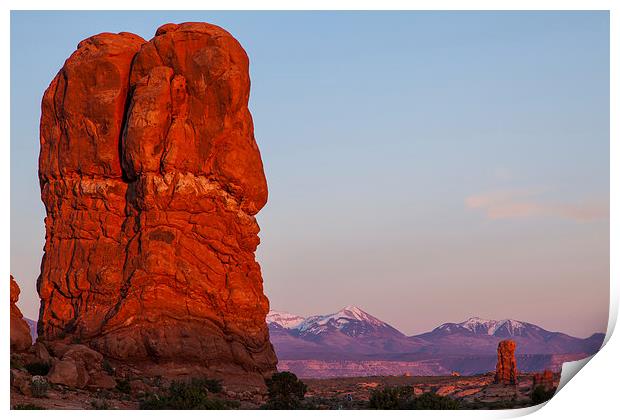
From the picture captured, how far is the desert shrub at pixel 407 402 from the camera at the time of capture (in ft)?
125

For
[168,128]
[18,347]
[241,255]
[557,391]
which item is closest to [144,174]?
[168,128]

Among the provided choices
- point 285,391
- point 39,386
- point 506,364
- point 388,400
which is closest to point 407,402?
point 388,400

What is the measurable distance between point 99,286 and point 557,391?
2019 centimetres

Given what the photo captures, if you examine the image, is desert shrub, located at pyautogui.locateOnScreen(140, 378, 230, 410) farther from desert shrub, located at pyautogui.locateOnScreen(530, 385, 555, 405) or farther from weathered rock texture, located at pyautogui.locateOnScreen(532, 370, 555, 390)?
weathered rock texture, located at pyautogui.locateOnScreen(532, 370, 555, 390)

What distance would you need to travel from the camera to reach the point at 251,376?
46000 mm

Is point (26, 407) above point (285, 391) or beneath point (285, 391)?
beneath

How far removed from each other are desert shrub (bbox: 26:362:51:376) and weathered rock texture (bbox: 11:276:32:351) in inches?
53.2

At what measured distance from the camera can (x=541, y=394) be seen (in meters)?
37.4

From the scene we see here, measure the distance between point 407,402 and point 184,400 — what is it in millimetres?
8198

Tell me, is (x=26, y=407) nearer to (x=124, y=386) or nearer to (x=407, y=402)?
(x=124, y=386)

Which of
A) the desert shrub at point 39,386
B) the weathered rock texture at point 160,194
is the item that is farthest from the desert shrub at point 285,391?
the desert shrub at point 39,386

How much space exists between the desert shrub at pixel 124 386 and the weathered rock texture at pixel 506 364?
21.6 metres

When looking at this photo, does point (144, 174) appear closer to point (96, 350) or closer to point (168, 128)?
point (168, 128)

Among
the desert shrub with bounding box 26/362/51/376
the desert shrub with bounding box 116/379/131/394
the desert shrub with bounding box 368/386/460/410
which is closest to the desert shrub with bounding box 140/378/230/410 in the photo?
the desert shrub with bounding box 116/379/131/394
